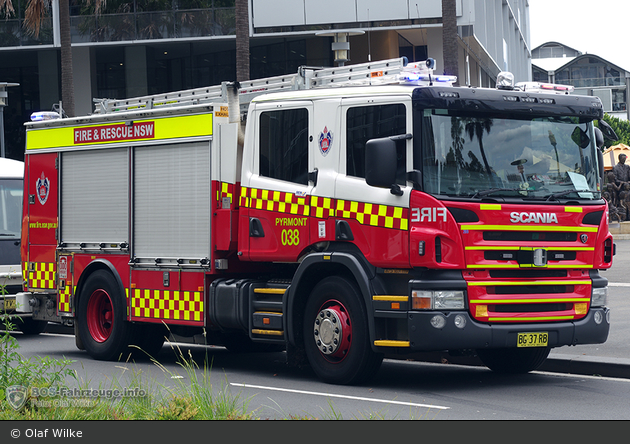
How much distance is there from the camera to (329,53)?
106 ft

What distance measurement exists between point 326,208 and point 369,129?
899 millimetres

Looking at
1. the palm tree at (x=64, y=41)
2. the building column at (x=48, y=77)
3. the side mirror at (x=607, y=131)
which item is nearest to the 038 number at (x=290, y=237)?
the side mirror at (x=607, y=131)

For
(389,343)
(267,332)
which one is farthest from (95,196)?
(389,343)

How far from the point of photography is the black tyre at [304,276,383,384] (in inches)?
356

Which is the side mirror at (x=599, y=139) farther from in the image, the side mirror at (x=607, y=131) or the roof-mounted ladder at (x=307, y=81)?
the roof-mounted ladder at (x=307, y=81)

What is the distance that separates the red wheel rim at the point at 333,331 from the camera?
9250 mm

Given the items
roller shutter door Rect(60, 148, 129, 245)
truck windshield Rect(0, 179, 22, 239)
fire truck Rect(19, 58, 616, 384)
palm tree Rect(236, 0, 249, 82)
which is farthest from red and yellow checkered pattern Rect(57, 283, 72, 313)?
palm tree Rect(236, 0, 249, 82)

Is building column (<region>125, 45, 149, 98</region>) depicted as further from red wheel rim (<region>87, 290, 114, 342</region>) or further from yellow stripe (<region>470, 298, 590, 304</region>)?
yellow stripe (<region>470, 298, 590, 304</region>)

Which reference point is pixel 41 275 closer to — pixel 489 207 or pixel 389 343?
pixel 389 343

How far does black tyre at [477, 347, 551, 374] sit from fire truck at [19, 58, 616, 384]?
0.7 inches

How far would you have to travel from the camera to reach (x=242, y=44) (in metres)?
20.7

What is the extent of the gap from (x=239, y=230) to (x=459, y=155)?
109 inches

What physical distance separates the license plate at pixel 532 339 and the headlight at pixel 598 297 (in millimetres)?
732
